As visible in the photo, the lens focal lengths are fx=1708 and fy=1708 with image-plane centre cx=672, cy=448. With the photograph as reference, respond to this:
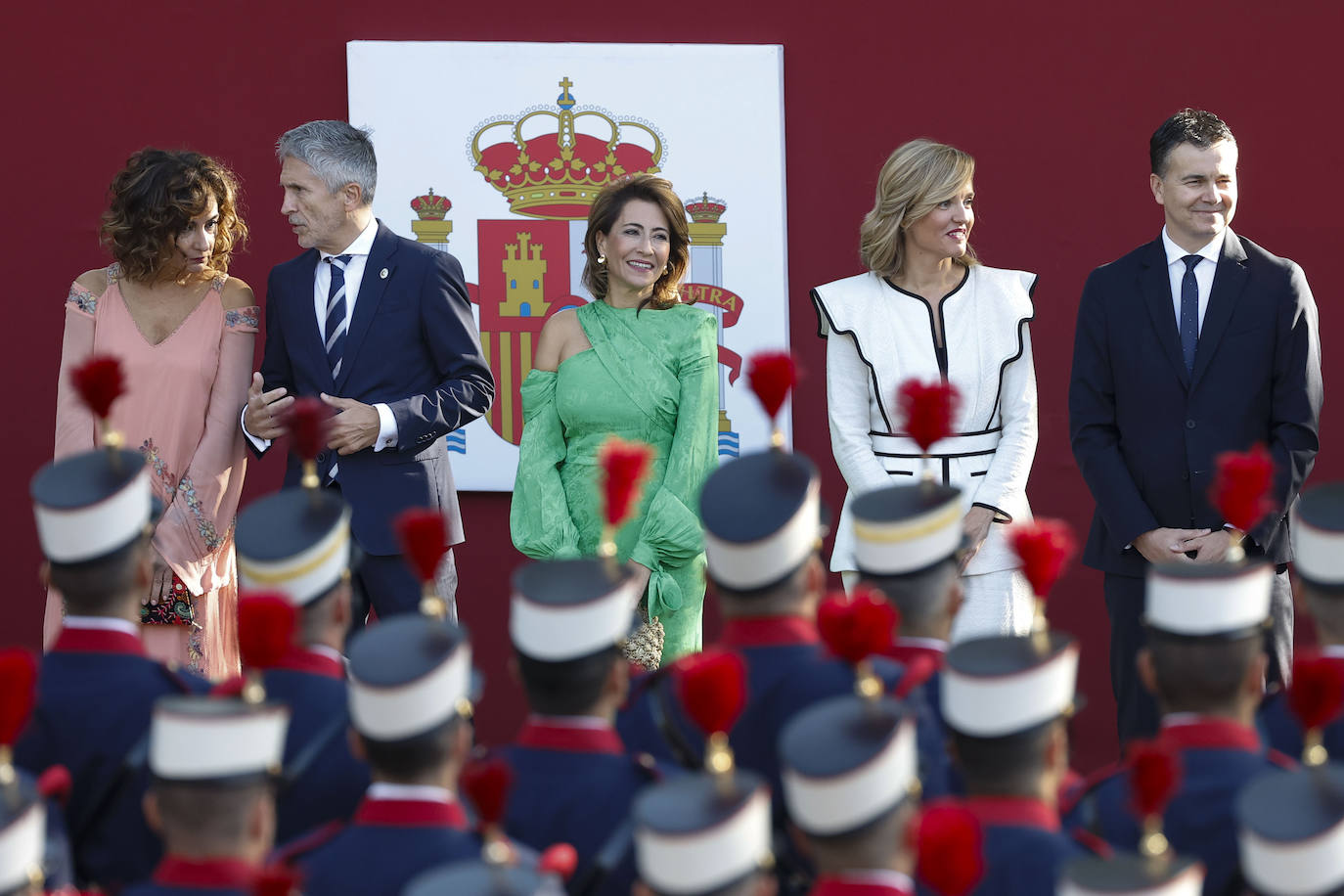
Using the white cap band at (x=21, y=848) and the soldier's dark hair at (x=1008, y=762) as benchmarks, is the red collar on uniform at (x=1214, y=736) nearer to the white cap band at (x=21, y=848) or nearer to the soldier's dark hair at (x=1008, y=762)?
the soldier's dark hair at (x=1008, y=762)

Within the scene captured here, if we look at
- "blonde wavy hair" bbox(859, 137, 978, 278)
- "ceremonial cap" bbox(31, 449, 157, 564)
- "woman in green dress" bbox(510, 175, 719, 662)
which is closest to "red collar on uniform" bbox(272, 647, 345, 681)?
"ceremonial cap" bbox(31, 449, 157, 564)

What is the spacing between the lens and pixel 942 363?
12.5 feet

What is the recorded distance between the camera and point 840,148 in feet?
15.7

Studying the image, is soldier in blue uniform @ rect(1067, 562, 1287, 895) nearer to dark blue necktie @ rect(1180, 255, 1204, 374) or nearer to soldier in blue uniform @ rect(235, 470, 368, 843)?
soldier in blue uniform @ rect(235, 470, 368, 843)

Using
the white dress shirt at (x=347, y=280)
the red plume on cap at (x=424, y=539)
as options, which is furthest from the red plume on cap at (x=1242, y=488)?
the white dress shirt at (x=347, y=280)

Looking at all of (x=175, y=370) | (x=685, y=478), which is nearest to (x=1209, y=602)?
(x=685, y=478)

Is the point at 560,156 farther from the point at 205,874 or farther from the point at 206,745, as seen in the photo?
the point at 205,874

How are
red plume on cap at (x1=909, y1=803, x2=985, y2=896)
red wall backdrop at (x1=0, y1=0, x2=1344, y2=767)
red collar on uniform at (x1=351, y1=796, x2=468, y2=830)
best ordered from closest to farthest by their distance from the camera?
red plume on cap at (x1=909, y1=803, x2=985, y2=896) < red collar on uniform at (x1=351, y1=796, x2=468, y2=830) < red wall backdrop at (x1=0, y1=0, x2=1344, y2=767)

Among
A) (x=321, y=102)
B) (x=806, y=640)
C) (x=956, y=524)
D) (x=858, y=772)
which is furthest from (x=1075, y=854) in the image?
→ (x=321, y=102)

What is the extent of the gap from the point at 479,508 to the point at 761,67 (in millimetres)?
1451

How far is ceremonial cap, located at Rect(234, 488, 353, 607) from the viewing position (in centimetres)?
256

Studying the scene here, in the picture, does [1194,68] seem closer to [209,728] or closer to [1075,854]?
[1075,854]

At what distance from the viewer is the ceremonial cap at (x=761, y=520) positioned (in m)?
2.41

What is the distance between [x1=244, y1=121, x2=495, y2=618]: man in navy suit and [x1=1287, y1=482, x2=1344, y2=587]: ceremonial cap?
180 cm
